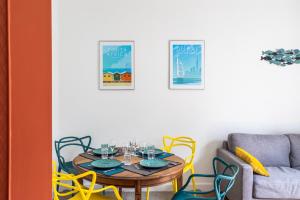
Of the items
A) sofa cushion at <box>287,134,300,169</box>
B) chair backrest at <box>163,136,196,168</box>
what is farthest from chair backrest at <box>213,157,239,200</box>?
sofa cushion at <box>287,134,300,169</box>

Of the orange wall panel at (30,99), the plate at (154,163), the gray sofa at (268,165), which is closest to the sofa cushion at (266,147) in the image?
the gray sofa at (268,165)

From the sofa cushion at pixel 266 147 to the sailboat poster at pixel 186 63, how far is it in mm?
932

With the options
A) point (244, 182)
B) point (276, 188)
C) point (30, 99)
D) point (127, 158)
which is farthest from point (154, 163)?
point (30, 99)

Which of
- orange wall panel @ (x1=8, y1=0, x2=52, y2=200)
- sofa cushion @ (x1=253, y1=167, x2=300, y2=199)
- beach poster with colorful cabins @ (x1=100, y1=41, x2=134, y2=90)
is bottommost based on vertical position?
sofa cushion @ (x1=253, y1=167, x2=300, y2=199)

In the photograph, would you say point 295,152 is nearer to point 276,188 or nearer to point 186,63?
point 276,188

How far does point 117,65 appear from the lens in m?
3.28

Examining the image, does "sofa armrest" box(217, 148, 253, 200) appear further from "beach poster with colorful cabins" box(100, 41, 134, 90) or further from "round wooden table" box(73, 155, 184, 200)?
"beach poster with colorful cabins" box(100, 41, 134, 90)

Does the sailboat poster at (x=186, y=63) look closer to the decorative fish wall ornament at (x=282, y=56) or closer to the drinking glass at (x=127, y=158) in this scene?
the decorative fish wall ornament at (x=282, y=56)

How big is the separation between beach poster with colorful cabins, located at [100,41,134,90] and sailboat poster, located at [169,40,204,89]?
57cm

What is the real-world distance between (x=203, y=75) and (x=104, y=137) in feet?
5.33

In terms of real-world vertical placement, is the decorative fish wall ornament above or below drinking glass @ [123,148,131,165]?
above

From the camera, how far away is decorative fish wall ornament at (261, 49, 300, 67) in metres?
3.28

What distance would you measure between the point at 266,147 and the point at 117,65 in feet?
7.28

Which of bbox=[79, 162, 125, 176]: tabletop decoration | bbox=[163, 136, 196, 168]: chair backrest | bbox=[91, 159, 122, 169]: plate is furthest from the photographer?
bbox=[163, 136, 196, 168]: chair backrest
